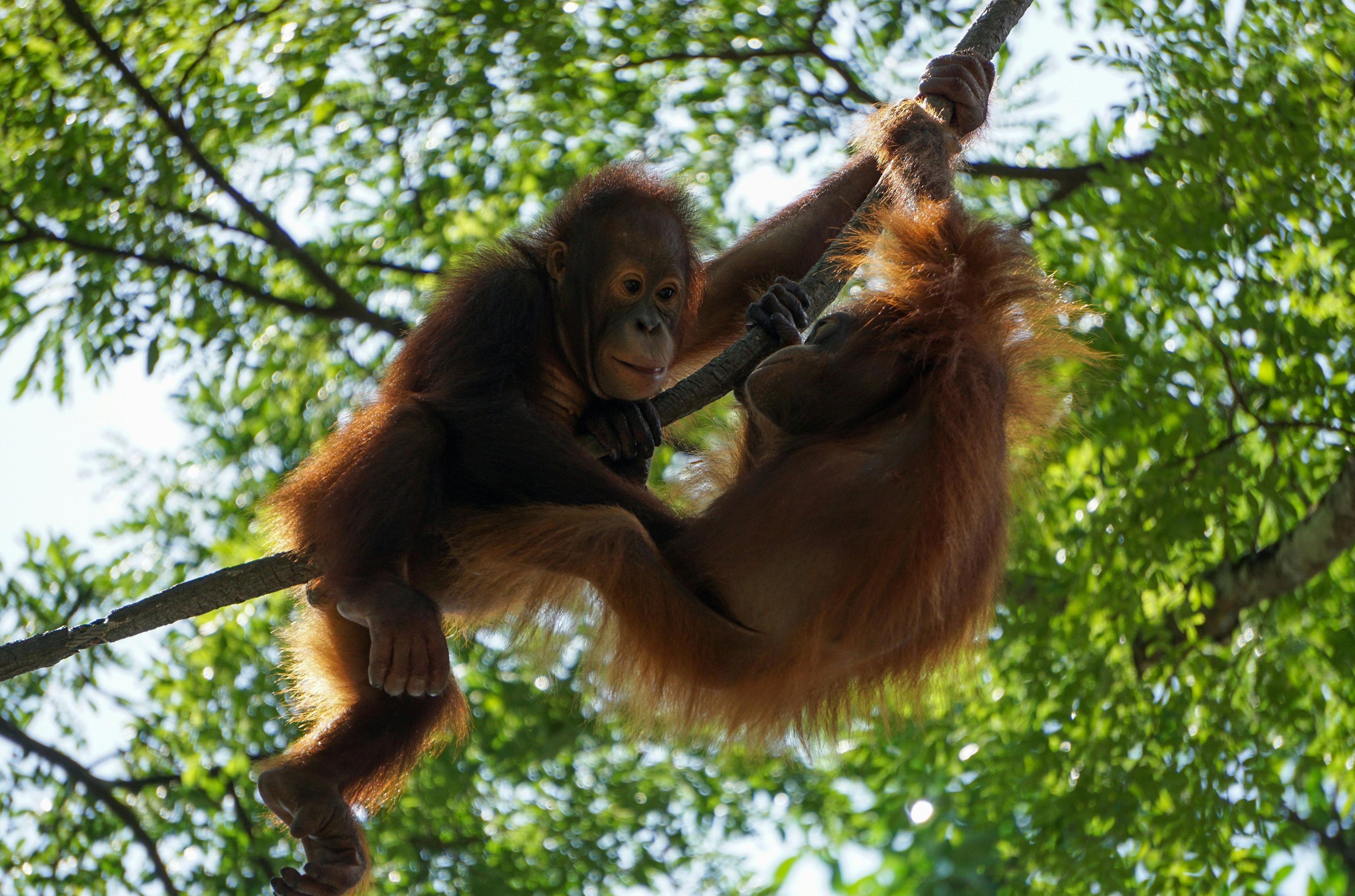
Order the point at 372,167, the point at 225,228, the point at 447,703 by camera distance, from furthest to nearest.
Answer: the point at 372,167 < the point at 225,228 < the point at 447,703

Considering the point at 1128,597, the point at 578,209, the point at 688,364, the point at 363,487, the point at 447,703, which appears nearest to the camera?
the point at 363,487

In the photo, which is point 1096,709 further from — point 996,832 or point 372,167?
point 372,167

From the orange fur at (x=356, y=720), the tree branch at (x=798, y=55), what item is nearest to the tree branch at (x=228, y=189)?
the tree branch at (x=798, y=55)

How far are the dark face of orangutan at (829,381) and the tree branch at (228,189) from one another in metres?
2.62

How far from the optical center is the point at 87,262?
15.7 feet

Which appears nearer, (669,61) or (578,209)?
(578,209)

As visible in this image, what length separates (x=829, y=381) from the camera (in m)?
2.24

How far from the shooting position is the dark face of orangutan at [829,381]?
88.4 inches

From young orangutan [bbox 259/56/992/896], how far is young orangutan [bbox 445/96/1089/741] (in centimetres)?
12

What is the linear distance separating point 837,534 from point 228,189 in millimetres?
3548

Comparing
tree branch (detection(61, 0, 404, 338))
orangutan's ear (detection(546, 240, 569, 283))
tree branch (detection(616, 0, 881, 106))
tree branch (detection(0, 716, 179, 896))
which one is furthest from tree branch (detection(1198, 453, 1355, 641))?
tree branch (detection(0, 716, 179, 896))

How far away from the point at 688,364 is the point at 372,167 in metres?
2.81

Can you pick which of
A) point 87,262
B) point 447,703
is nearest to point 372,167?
point 87,262

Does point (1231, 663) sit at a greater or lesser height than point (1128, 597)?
lesser
